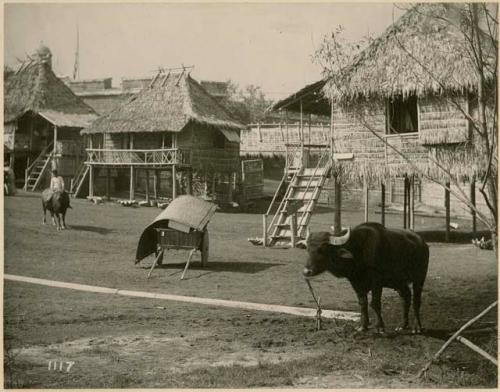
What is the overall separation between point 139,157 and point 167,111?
229 centimetres

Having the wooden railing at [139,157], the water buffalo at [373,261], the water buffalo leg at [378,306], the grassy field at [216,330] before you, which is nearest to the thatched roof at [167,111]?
the wooden railing at [139,157]

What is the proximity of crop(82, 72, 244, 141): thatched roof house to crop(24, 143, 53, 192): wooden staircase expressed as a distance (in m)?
2.24

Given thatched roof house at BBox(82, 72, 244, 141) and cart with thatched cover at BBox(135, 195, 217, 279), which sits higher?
thatched roof house at BBox(82, 72, 244, 141)

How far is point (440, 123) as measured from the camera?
51.3ft

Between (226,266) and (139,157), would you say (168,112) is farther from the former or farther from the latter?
(226,266)

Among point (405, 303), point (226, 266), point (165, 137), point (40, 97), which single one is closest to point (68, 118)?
point (40, 97)

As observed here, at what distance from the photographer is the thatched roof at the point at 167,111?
25234 millimetres

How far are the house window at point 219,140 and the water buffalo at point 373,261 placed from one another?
A: 20.1 m

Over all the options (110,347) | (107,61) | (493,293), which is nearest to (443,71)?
(493,293)

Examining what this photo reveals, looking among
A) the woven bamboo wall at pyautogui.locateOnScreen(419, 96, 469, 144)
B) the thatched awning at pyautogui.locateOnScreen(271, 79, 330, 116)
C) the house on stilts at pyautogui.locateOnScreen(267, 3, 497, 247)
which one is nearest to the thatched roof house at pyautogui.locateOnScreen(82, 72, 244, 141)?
the thatched awning at pyautogui.locateOnScreen(271, 79, 330, 116)

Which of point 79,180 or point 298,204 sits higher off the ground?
point 79,180

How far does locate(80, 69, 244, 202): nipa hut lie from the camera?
25.4 m

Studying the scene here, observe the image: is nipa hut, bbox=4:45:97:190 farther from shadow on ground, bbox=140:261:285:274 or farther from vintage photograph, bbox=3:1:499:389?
shadow on ground, bbox=140:261:285:274

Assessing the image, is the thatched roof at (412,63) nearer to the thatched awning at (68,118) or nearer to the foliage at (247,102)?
the thatched awning at (68,118)
